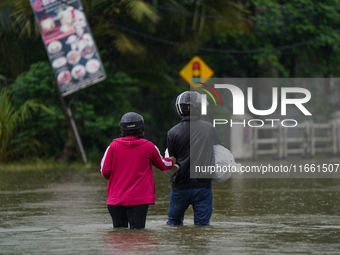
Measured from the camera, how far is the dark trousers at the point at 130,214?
6906 mm

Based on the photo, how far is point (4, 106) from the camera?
62.3ft

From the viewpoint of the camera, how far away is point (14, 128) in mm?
20172

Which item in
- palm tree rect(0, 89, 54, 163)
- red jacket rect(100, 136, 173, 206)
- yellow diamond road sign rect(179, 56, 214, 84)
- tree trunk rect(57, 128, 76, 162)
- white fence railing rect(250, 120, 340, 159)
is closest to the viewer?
red jacket rect(100, 136, 173, 206)

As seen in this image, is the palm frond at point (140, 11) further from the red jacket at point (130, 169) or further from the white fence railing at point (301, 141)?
the red jacket at point (130, 169)

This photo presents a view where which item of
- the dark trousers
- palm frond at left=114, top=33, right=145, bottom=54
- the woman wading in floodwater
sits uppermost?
palm frond at left=114, top=33, right=145, bottom=54

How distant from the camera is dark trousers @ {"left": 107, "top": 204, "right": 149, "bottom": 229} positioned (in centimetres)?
691

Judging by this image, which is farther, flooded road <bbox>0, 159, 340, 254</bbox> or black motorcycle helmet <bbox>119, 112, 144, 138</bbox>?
black motorcycle helmet <bbox>119, 112, 144, 138</bbox>

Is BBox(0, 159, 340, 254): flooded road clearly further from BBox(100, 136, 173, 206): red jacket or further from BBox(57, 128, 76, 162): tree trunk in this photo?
BBox(57, 128, 76, 162): tree trunk

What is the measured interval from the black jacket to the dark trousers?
1.49ft

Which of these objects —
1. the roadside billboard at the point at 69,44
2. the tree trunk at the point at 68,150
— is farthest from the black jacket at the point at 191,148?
the tree trunk at the point at 68,150

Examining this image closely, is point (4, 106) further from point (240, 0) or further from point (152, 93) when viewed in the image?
point (240, 0)

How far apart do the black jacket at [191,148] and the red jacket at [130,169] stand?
0.64 ft

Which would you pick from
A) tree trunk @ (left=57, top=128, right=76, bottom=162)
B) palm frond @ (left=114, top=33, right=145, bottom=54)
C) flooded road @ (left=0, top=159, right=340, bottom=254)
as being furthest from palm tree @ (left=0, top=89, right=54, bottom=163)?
flooded road @ (left=0, top=159, right=340, bottom=254)

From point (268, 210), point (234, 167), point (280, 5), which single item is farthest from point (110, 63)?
point (234, 167)
